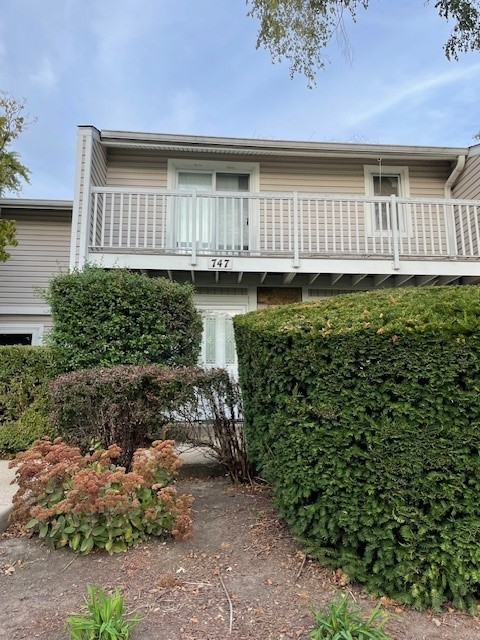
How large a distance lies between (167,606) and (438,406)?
1719mm

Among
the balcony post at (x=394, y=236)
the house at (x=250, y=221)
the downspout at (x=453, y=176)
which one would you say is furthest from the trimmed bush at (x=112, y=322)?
the downspout at (x=453, y=176)

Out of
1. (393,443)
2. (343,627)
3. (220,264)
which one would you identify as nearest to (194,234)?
(220,264)

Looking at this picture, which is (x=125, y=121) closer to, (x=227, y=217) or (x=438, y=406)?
(x=227, y=217)

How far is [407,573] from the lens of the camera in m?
2.18

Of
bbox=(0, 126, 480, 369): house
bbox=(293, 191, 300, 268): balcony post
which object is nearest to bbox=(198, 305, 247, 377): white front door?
bbox=(0, 126, 480, 369): house

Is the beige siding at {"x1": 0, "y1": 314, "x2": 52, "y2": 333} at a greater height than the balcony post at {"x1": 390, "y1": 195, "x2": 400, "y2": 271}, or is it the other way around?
the balcony post at {"x1": 390, "y1": 195, "x2": 400, "y2": 271}

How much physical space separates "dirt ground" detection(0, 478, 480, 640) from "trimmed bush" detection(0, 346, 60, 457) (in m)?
2.46

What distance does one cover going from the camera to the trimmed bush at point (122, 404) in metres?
3.88

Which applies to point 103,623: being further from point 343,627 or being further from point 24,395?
point 24,395

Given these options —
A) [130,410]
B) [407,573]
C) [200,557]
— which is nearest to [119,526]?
[200,557]

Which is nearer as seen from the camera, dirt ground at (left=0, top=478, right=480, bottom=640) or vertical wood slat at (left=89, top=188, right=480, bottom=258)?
dirt ground at (left=0, top=478, right=480, bottom=640)

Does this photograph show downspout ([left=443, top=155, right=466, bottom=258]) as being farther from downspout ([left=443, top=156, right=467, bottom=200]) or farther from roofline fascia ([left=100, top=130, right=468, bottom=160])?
roofline fascia ([left=100, top=130, right=468, bottom=160])

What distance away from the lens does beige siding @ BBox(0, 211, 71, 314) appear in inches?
378

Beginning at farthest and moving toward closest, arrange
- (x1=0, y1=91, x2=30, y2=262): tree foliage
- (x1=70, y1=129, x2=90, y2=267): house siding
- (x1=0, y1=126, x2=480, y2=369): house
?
(x1=0, y1=91, x2=30, y2=262): tree foliage < (x1=0, y1=126, x2=480, y2=369): house < (x1=70, y1=129, x2=90, y2=267): house siding
